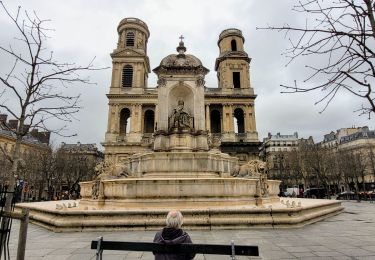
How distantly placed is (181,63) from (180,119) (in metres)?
3.67

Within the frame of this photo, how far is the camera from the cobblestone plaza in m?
5.21

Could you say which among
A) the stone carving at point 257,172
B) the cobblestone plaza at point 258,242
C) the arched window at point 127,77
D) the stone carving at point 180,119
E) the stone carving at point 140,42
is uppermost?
the stone carving at point 140,42

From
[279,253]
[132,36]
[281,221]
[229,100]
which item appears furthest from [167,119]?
[132,36]

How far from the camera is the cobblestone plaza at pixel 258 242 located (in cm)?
521

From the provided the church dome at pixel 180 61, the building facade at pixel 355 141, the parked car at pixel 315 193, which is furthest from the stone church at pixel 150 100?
the church dome at pixel 180 61

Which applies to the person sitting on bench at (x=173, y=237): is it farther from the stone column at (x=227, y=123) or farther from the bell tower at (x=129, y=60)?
the bell tower at (x=129, y=60)

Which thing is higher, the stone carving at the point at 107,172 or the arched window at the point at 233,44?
the arched window at the point at 233,44

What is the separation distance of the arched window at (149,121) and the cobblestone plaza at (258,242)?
44.5 metres

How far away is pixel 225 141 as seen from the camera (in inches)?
1925

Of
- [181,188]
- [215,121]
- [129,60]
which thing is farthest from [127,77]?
[181,188]

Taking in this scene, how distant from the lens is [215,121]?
55250 mm

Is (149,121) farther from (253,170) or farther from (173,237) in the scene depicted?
(173,237)

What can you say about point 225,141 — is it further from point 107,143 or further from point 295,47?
point 295,47

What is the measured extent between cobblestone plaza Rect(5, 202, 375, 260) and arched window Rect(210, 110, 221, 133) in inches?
1824
